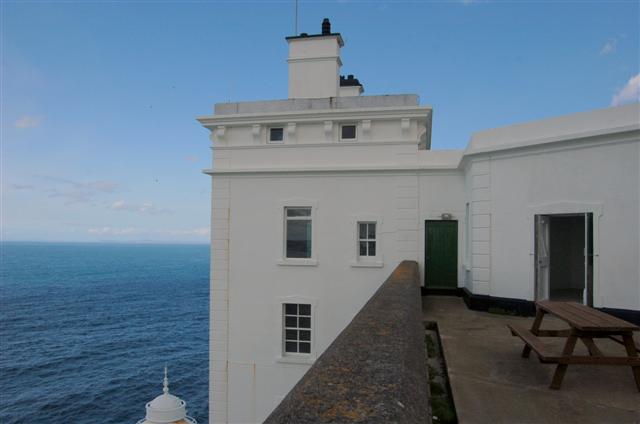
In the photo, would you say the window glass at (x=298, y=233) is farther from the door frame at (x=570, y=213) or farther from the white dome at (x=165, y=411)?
the door frame at (x=570, y=213)

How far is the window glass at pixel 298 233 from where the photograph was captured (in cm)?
1325

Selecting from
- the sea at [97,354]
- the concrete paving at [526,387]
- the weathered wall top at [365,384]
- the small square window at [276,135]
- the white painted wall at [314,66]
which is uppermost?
the white painted wall at [314,66]

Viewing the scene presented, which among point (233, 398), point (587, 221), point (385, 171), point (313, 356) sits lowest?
point (233, 398)

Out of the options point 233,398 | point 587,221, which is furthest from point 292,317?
point 587,221

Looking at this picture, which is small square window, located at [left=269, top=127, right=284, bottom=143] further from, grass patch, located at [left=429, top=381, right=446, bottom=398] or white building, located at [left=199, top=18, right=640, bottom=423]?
grass patch, located at [left=429, top=381, right=446, bottom=398]

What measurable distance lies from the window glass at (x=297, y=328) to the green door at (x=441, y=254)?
352 centimetres

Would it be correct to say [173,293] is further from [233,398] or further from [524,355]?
[524,355]

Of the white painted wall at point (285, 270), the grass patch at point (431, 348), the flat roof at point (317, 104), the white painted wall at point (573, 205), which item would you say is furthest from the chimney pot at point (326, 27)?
the grass patch at point (431, 348)

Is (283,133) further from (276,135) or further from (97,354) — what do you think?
(97,354)

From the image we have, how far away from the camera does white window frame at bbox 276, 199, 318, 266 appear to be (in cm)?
1304

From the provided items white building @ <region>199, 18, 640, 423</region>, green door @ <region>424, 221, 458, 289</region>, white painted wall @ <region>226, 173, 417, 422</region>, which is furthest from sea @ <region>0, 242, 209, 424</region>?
green door @ <region>424, 221, 458, 289</region>

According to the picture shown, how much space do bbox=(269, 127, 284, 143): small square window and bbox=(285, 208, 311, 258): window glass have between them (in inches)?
81.6

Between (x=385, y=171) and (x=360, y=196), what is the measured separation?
38.3 inches

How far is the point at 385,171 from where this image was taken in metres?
12.9
